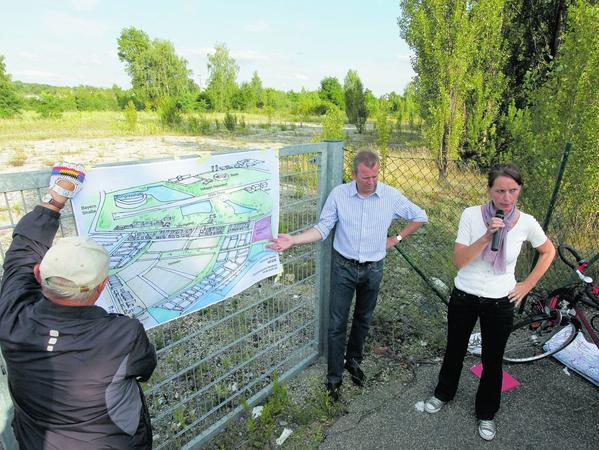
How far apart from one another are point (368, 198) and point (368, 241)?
0.31 m

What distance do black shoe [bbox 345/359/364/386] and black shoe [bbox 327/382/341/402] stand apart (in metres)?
0.21

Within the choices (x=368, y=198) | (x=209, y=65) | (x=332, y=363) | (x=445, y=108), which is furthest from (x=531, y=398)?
(x=209, y=65)

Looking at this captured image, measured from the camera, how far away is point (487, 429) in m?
2.72

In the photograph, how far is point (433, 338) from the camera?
3.77m

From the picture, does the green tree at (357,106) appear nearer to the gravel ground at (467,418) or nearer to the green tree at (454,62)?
the green tree at (454,62)

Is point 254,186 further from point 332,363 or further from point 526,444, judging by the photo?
point 526,444

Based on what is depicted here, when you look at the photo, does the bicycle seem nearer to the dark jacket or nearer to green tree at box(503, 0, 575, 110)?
the dark jacket

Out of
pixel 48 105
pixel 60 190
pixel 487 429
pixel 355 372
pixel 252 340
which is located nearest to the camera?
pixel 60 190

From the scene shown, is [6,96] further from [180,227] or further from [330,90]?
[180,227]

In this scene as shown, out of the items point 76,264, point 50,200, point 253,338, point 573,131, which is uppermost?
point 573,131

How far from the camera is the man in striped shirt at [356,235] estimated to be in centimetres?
272

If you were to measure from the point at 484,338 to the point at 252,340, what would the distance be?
A: 169 centimetres

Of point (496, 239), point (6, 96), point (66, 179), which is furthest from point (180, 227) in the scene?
point (6, 96)

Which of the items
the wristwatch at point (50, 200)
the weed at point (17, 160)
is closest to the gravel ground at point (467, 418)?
the wristwatch at point (50, 200)
